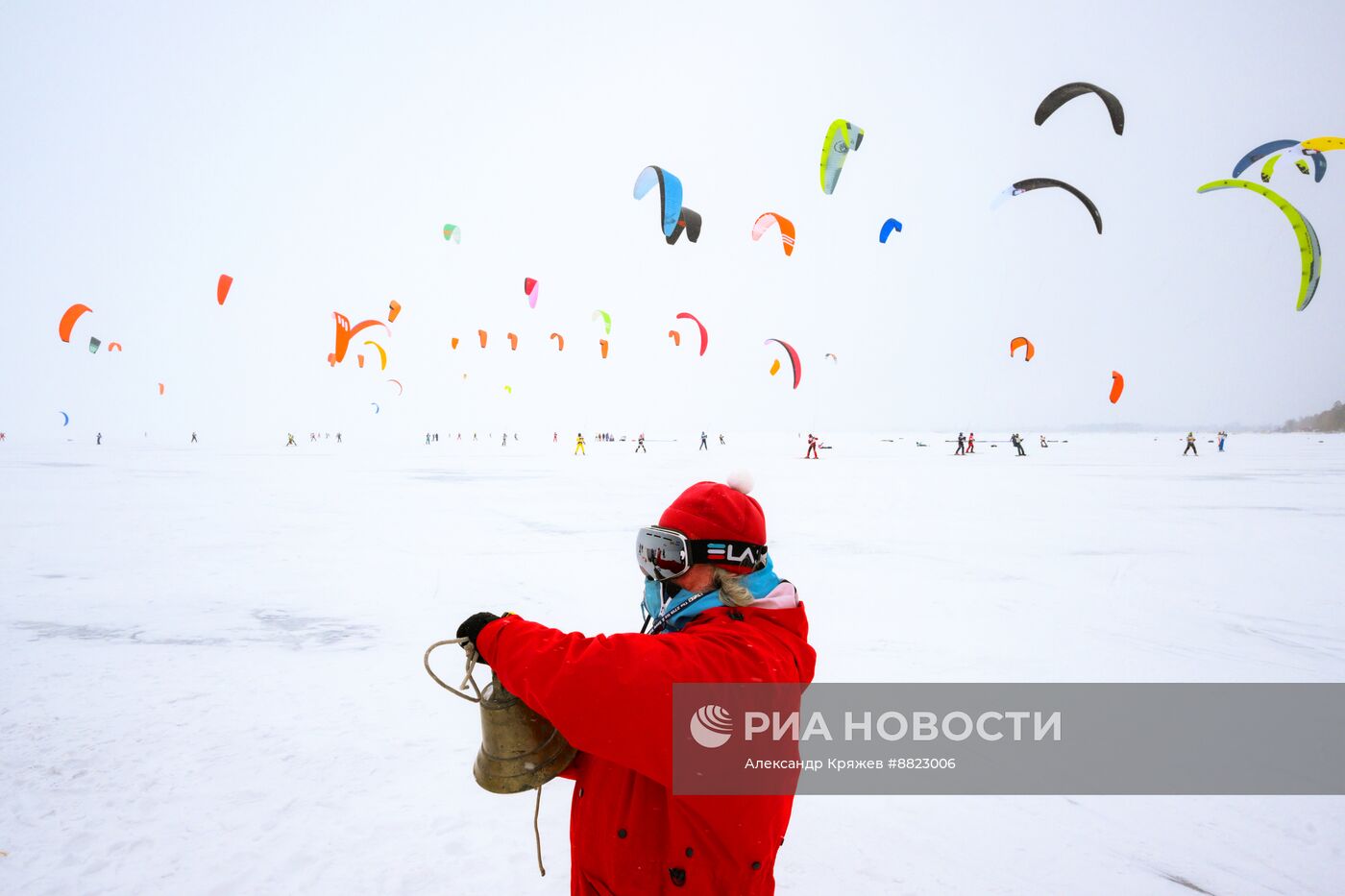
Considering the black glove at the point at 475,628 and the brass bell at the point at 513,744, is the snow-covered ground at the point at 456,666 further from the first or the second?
the black glove at the point at 475,628

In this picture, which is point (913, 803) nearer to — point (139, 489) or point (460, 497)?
point (460, 497)

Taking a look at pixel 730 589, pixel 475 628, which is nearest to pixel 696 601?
pixel 730 589

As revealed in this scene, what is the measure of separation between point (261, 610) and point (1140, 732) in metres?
6.97

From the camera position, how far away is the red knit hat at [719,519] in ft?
5.32

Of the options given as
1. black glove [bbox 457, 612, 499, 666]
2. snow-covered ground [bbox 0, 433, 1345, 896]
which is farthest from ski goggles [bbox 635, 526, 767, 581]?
snow-covered ground [bbox 0, 433, 1345, 896]

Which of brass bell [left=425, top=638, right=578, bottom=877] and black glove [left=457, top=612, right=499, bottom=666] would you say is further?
brass bell [left=425, top=638, right=578, bottom=877]

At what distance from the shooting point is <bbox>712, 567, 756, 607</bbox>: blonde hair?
4.96 ft

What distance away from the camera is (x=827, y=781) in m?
3.47

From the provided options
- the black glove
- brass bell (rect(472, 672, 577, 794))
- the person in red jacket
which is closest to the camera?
the person in red jacket

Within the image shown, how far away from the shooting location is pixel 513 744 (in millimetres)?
1585

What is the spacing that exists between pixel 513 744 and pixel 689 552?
25.1 inches

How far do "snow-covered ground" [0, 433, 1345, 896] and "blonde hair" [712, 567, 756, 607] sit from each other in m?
1.82

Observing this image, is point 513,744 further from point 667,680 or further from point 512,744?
point 667,680

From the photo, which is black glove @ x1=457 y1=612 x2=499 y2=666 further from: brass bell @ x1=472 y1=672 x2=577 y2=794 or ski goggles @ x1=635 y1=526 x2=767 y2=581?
ski goggles @ x1=635 y1=526 x2=767 y2=581
